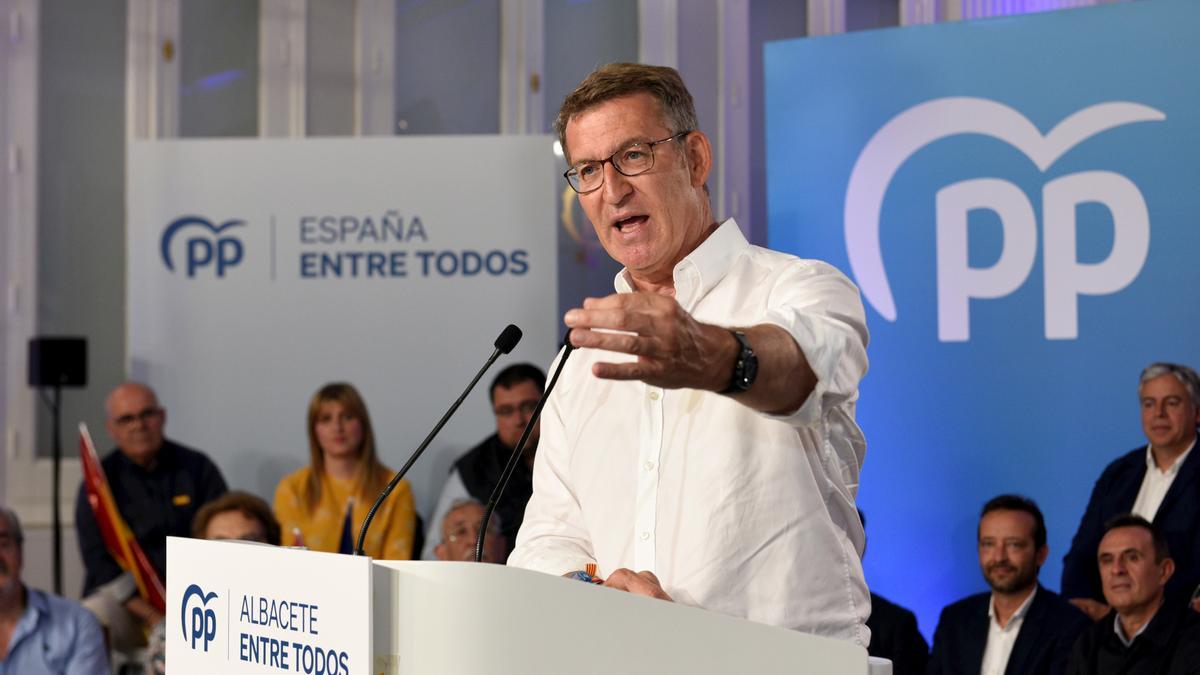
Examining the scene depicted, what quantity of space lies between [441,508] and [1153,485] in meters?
2.35

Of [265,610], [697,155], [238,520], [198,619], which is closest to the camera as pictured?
[265,610]

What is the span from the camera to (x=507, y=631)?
1437mm

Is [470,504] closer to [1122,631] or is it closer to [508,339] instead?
[1122,631]

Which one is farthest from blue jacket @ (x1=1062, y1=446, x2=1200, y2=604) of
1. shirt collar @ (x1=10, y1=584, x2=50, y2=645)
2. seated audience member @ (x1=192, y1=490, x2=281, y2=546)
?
shirt collar @ (x1=10, y1=584, x2=50, y2=645)

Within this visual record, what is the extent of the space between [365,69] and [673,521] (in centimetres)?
565

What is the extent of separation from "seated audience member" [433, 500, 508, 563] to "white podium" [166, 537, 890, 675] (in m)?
3.17

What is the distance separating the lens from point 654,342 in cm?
136

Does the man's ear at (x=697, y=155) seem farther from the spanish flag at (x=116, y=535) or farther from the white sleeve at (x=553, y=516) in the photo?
the spanish flag at (x=116, y=535)

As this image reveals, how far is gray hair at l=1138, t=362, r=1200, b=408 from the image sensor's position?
426 cm

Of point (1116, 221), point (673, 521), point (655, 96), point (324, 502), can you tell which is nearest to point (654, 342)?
point (673, 521)

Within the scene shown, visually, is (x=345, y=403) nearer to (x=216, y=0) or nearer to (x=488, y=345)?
(x=488, y=345)

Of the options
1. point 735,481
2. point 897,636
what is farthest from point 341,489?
point 735,481

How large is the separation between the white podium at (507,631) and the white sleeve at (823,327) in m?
0.28

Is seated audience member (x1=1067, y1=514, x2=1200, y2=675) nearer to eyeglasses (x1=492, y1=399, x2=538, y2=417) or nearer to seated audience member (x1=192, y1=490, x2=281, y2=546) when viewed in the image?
eyeglasses (x1=492, y1=399, x2=538, y2=417)
